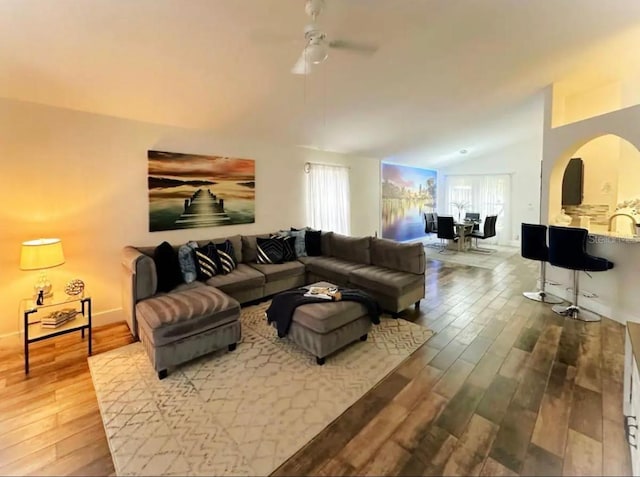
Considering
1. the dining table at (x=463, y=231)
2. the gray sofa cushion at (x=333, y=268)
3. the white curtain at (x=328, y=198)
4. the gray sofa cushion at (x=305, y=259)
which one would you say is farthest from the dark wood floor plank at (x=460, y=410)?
the dining table at (x=463, y=231)

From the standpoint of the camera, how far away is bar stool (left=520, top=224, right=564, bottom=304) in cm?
402

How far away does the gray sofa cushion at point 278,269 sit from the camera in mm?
4109

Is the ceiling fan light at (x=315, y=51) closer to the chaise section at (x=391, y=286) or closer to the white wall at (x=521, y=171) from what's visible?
the chaise section at (x=391, y=286)

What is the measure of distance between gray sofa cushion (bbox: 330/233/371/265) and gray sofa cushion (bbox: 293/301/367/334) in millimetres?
1567

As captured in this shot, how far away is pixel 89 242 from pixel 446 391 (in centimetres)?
396

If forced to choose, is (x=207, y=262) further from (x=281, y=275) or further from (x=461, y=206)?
(x=461, y=206)

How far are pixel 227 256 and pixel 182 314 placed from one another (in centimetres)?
152

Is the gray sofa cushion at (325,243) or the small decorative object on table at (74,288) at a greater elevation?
the gray sofa cushion at (325,243)

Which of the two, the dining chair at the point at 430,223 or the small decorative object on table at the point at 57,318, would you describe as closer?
the small decorative object on table at the point at 57,318

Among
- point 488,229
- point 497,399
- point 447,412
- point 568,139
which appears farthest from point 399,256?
point 488,229

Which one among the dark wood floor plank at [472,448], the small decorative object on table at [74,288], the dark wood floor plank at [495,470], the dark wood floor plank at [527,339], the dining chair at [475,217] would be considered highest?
the dining chair at [475,217]

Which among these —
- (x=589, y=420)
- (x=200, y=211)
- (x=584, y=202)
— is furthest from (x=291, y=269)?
(x=584, y=202)

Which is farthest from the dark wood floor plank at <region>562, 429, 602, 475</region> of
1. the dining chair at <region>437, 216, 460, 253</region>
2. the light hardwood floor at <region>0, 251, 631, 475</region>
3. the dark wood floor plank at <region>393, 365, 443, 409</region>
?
the dining chair at <region>437, 216, 460, 253</region>

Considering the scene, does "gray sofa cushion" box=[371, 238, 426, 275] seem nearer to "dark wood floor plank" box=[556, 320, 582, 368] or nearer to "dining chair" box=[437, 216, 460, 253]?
"dark wood floor plank" box=[556, 320, 582, 368]
